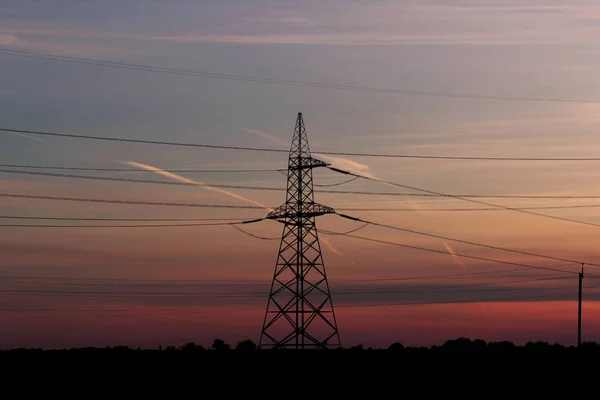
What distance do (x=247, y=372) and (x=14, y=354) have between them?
24026 mm

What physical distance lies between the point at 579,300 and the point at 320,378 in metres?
56.4

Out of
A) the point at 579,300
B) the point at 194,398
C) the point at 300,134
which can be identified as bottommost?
the point at 194,398

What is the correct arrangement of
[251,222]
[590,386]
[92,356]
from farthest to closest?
[251,222]
[92,356]
[590,386]

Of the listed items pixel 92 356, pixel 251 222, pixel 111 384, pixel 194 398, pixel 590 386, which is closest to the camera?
pixel 194 398

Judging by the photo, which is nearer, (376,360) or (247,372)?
(247,372)

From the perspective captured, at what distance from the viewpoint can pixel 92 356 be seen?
7800 centimetres

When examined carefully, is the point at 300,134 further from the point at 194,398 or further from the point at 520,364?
the point at 194,398

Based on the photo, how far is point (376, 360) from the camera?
7894 cm

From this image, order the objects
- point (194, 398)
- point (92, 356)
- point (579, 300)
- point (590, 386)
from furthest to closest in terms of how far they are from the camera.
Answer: point (579, 300), point (92, 356), point (590, 386), point (194, 398)

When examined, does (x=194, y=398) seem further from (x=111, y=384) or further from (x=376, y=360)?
(x=376, y=360)

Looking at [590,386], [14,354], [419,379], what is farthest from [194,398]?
[14,354]

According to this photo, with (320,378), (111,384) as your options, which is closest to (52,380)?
(111,384)

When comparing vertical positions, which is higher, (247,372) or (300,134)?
(300,134)

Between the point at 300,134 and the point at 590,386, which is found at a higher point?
the point at 300,134
